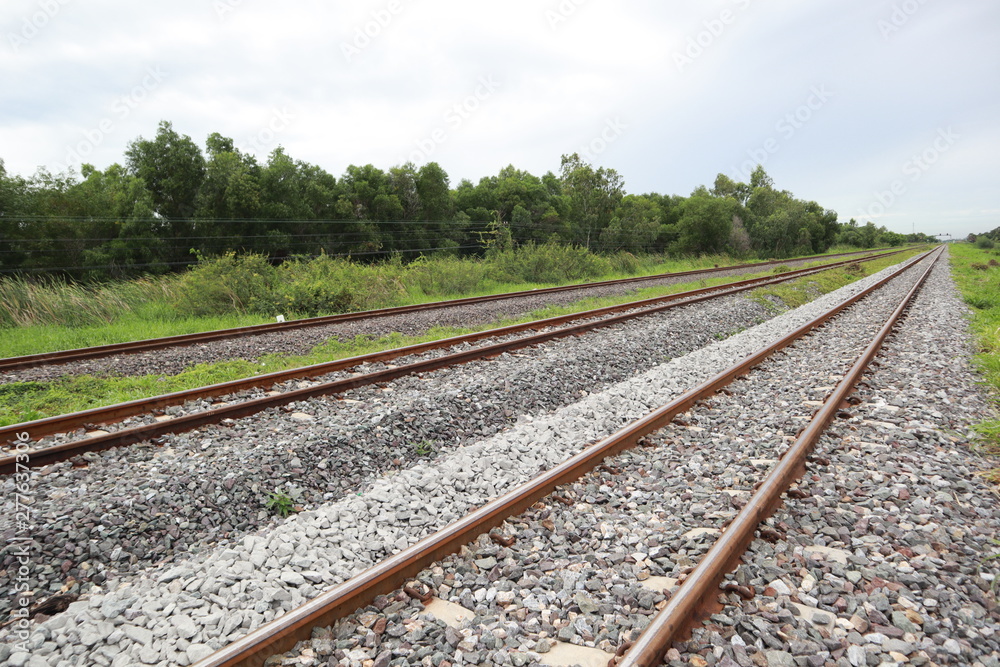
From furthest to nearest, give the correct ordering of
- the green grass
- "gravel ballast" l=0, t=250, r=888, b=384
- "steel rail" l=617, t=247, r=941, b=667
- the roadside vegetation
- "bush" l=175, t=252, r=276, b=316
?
the green grass → "bush" l=175, t=252, r=276, b=316 → the roadside vegetation → "gravel ballast" l=0, t=250, r=888, b=384 → "steel rail" l=617, t=247, r=941, b=667

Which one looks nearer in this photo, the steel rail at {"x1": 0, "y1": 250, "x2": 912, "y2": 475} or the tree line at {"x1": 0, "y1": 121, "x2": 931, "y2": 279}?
the steel rail at {"x1": 0, "y1": 250, "x2": 912, "y2": 475}

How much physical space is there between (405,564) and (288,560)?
2.55 ft

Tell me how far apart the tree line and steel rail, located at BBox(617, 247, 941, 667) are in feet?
48.7

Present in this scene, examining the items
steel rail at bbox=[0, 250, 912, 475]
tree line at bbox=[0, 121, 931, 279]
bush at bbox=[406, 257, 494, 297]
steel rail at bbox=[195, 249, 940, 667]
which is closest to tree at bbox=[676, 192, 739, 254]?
tree line at bbox=[0, 121, 931, 279]

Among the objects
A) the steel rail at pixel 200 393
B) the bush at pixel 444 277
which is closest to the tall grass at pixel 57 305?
the bush at pixel 444 277

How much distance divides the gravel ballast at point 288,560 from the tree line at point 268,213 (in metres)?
13.4

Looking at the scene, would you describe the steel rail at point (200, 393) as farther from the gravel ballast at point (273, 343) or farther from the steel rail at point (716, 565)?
the steel rail at point (716, 565)

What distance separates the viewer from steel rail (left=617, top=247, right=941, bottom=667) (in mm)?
2182

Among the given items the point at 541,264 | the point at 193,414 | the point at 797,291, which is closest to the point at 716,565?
the point at 193,414

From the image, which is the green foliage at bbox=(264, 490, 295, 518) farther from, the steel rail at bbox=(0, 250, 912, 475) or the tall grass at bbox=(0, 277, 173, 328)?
the tall grass at bbox=(0, 277, 173, 328)

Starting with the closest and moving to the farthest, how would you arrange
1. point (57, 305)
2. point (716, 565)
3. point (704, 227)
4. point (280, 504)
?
point (716, 565) → point (280, 504) → point (57, 305) → point (704, 227)

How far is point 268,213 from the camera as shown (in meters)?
23.1

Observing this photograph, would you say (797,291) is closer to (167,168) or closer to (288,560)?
(288,560)

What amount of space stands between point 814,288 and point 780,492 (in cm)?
1928
